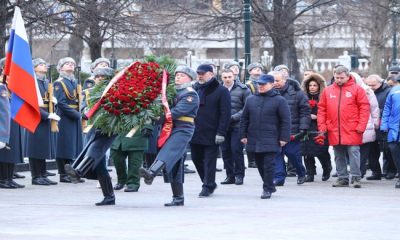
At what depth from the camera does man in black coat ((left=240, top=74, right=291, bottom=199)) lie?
16797 millimetres

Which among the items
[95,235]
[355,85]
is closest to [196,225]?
[95,235]

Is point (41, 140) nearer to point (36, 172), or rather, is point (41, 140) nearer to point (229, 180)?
point (36, 172)

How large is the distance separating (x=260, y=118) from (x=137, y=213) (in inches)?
127

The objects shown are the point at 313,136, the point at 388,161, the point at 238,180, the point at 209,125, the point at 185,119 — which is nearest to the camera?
the point at 185,119

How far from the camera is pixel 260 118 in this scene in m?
17.0

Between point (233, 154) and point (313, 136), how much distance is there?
1389mm

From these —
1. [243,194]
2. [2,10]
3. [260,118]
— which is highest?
[2,10]

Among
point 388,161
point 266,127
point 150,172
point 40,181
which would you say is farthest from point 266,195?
point 388,161

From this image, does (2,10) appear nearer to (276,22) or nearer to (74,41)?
(276,22)

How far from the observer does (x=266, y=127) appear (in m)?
17.0

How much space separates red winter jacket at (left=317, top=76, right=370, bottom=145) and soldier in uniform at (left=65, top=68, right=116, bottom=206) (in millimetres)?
4328

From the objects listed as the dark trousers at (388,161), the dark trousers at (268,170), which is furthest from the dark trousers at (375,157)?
the dark trousers at (268,170)

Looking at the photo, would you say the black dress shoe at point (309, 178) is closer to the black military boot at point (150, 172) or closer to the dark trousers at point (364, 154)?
the dark trousers at point (364, 154)

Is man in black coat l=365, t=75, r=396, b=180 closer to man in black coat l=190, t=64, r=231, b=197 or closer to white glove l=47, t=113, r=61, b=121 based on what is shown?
man in black coat l=190, t=64, r=231, b=197
